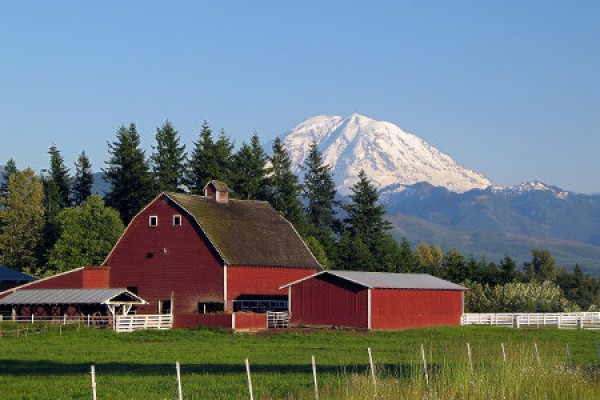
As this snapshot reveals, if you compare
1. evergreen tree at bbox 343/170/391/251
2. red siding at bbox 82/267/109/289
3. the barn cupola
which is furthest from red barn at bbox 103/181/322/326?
evergreen tree at bbox 343/170/391/251

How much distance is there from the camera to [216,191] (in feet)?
250

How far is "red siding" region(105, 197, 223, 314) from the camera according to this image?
68.3 meters

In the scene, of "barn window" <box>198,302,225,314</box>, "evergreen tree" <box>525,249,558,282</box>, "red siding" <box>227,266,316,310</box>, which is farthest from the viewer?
"evergreen tree" <box>525,249,558,282</box>

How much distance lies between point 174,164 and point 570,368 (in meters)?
80.2

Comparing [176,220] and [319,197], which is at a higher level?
[319,197]

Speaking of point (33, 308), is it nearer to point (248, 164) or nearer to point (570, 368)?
point (248, 164)

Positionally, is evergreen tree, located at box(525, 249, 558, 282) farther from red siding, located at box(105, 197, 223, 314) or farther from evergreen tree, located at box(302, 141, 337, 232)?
red siding, located at box(105, 197, 223, 314)

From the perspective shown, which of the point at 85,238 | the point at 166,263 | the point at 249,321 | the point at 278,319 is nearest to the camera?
the point at 249,321

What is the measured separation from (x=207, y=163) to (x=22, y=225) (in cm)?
1765

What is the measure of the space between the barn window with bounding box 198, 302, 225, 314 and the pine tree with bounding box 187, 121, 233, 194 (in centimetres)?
3177

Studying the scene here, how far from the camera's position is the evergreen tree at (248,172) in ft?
335

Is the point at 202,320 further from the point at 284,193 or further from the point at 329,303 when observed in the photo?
the point at 284,193

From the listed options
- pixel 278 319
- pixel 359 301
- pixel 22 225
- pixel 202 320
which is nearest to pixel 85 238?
pixel 22 225

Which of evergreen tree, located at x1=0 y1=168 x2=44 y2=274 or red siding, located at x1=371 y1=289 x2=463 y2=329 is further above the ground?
evergreen tree, located at x1=0 y1=168 x2=44 y2=274
